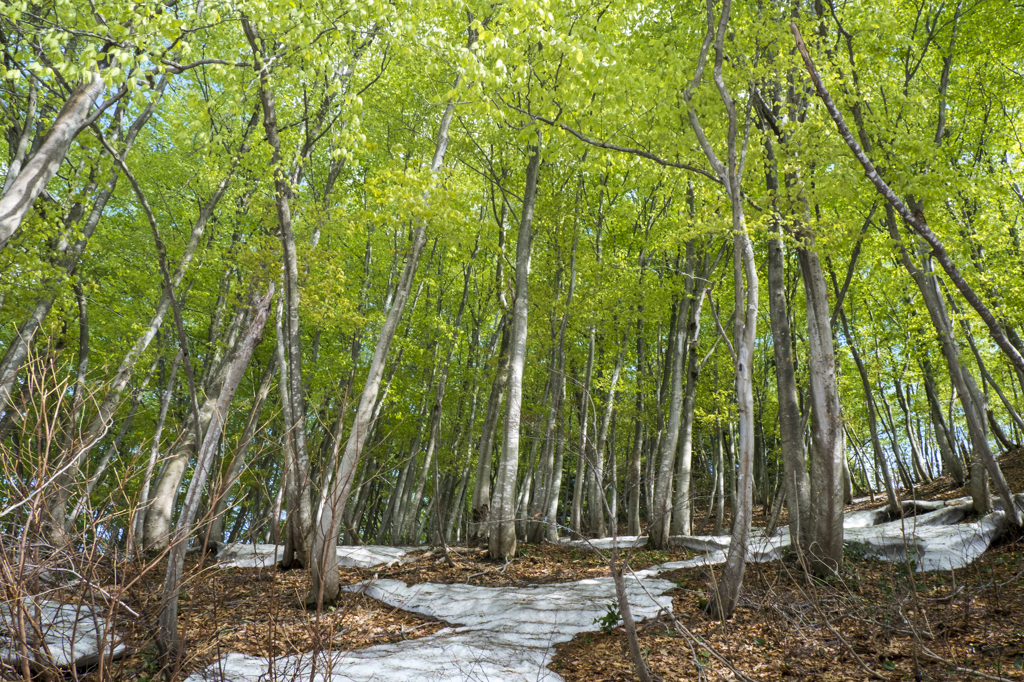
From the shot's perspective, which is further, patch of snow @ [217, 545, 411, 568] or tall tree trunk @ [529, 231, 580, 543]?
tall tree trunk @ [529, 231, 580, 543]

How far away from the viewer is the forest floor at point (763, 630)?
12.2 feet

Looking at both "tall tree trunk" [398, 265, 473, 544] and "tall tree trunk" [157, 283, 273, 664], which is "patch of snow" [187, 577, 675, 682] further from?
"tall tree trunk" [398, 265, 473, 544]

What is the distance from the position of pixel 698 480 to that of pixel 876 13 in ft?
55.9

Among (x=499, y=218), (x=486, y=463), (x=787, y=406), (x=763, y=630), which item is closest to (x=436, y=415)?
(x=486, y=463)

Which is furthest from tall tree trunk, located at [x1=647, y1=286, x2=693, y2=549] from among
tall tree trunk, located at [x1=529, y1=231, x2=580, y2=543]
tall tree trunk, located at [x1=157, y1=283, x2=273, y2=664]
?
tall tree trunk, located at [x1=157, y1=283, x2=273, y2=664]

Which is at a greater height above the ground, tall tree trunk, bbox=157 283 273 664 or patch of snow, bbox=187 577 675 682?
tall tree trunk, bbox=157 283 273 664

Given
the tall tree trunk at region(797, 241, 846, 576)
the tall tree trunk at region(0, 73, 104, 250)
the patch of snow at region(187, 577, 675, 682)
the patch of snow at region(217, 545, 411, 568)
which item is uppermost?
the tall tree trunk at region(0, 73, 104, 250)

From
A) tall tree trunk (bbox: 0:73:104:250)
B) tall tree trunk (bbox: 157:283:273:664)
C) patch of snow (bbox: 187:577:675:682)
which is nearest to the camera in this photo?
tall tree trunk (bbox: 157:283:273:664)

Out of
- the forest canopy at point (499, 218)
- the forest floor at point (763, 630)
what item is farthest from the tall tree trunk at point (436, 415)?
the forest floor at point (763, 630)

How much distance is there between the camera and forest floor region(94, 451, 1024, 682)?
3.73 meters

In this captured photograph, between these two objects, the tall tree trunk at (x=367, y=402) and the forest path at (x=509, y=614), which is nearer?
the forest path at (x=509, y=614)

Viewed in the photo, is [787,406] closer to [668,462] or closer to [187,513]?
[668,462]

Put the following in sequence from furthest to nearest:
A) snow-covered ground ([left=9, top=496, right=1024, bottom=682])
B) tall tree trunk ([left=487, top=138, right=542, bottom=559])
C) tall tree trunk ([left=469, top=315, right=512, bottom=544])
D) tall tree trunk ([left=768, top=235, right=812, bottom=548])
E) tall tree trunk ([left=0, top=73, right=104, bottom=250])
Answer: tall tree trunk ([left=469, top=315, right=512, bottom=544]) < tall tree trunk ([left=487, top=138, right=542, bottom=559]) < tall tree trunk ([left=768, top=235, right=812, bottom=548]) < tall tree trunk ([left=0, top=73, right=104, bottom=250]) < snow-covered ground ([left=9, top=496, right=1024, bottom=682])

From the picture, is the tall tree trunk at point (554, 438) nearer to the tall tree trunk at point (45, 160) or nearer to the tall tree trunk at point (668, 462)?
the tall tree trunk at point (668, 462)
